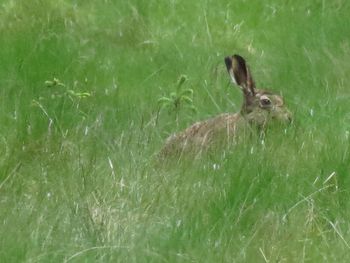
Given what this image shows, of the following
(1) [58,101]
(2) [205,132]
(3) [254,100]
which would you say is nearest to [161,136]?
(2) [205,132]

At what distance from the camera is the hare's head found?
7.09 metres

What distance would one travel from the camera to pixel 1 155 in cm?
593

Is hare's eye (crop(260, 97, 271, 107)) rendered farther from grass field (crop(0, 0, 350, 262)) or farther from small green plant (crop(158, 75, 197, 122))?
small green plant (crop(158, 75, 197, 122))

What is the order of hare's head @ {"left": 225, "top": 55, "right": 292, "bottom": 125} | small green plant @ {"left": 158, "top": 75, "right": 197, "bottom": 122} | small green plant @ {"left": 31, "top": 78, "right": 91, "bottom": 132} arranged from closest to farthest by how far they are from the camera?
1. small green plant @ {"left": 31, "top": 78, "right": 91, "bottom": 132}
2. hare's head @ {"left": 225, "top": 55, "right": 292, "bottom": 125}
3. small green plant @ {"left": 158, "top": 75, "right": 197, "bottom": 122}

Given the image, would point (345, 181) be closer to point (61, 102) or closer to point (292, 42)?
point (61, 102)

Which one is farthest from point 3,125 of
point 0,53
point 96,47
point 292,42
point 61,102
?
point 292,42

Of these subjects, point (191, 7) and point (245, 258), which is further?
point (191, 7)

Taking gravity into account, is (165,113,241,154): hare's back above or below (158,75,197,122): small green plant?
below

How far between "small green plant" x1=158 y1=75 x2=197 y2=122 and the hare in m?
0.28

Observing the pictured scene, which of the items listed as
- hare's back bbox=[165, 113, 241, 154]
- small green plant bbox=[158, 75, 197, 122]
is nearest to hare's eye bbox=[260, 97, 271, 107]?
hare's back bbox=[165, 113, 241, 154]

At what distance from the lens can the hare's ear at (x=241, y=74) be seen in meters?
7.47

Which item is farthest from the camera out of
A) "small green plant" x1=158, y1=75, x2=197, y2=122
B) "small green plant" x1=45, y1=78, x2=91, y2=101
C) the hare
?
"small green plant" x1=158, y1=75, x2=197, y2=122

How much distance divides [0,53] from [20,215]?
3109 mm

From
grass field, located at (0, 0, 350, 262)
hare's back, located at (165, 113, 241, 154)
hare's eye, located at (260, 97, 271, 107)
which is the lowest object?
hare's back, located at (165, 113, 241, 154)
